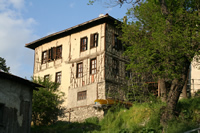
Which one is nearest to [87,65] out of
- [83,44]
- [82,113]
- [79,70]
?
[79,70]

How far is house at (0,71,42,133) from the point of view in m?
16.5

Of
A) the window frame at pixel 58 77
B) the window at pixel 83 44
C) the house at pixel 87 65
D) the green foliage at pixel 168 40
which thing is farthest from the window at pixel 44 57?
the green foliage at pixel 168 40

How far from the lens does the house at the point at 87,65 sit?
26.7m

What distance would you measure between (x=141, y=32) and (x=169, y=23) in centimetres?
373

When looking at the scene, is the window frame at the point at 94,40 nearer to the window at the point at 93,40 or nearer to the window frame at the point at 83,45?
the window at the point at 93,40

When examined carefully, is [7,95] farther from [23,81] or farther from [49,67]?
[49,67]

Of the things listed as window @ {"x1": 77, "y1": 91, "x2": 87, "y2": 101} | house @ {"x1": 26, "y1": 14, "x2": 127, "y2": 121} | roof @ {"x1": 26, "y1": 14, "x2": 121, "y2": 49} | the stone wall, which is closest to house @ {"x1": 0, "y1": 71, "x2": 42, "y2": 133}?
the stone wall

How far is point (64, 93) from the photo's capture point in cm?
2911

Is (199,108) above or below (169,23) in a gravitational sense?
below

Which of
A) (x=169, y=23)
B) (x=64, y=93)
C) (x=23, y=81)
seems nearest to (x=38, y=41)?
(x=64, y=93)

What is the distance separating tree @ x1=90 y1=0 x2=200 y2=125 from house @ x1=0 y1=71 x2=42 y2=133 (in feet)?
23.8

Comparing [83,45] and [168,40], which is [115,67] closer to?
[83,45]

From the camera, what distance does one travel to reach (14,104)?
17125 millimetres

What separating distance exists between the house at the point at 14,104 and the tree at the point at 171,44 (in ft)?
23.8
